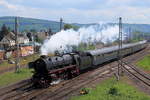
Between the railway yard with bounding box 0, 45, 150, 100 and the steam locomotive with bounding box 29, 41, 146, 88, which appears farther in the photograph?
the steam locomotive with bounding box 29, 41, 146, 88

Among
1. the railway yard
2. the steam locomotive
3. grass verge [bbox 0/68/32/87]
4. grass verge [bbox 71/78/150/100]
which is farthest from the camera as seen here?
grass verge [bbox 0/68/32/87]

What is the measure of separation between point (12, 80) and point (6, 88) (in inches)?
231

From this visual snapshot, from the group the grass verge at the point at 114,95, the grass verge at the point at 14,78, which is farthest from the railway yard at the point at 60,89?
the grass verge at the point at 14,78

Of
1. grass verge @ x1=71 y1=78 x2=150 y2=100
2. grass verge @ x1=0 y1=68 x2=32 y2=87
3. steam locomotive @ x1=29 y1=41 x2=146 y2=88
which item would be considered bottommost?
grass verge @ x1=0 y1=68 x2=32 y2=87

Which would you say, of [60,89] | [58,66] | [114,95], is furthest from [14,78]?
[114,95]

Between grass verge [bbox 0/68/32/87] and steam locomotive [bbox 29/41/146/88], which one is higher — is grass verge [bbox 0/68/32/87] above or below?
below

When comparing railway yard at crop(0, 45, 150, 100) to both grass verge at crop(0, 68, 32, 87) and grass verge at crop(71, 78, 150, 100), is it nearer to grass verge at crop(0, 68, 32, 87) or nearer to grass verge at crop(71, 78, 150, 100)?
grass verge at crop(71, 78, 150, 100)

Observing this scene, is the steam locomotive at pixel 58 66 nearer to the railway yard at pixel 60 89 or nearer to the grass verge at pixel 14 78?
the railway yard at pixel 60 89

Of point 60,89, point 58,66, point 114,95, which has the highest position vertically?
point 58,66

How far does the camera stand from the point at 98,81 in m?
35.4

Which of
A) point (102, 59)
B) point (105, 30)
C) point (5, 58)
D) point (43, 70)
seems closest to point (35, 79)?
point (43, 70)

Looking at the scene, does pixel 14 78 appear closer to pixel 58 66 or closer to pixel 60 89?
pixel 58 66

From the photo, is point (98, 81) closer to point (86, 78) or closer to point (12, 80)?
point (86, 78)

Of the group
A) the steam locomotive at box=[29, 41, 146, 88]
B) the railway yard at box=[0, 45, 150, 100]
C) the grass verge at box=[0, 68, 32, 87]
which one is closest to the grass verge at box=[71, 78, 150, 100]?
the railway yard at box=[0, 45, 150, 100]
